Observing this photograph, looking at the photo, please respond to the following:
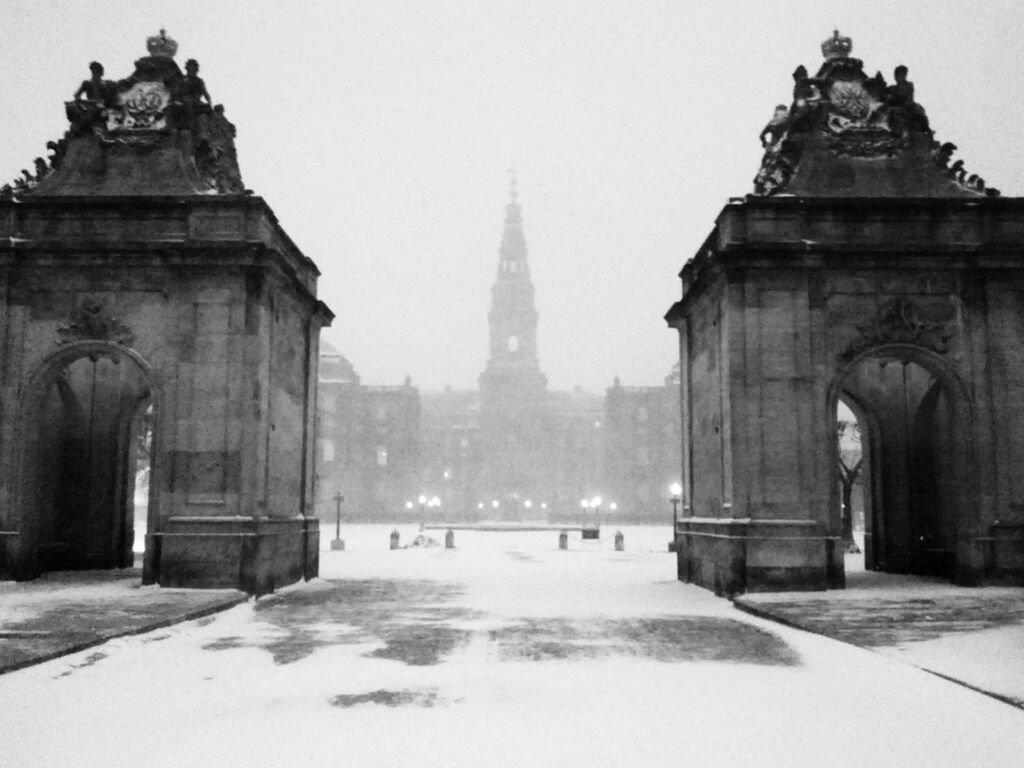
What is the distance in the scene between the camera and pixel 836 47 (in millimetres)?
21469

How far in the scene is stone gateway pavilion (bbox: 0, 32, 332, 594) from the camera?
18.6m

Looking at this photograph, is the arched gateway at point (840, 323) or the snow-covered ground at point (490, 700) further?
the arched gateway at point (840, 323)

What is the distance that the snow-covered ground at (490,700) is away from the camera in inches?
275

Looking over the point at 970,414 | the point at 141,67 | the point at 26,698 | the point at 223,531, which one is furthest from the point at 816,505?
the point at 141,67

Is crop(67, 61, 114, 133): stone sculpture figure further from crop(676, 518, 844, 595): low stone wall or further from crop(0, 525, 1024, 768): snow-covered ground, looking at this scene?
crop(676, 518, 844, 595): low stone wall

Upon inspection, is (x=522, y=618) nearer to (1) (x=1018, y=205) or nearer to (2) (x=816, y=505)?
(2) (x=816, y=505)

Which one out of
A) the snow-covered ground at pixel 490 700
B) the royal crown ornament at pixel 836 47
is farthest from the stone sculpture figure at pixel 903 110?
the snow-covered ground at pixel 490 700

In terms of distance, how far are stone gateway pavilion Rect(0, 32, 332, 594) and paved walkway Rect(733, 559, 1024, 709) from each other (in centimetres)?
1019

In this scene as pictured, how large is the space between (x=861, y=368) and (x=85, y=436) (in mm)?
19986

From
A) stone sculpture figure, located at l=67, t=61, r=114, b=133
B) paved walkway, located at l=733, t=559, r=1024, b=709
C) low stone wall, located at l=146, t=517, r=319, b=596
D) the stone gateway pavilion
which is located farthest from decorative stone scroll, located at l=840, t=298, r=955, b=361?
stone sculpture figure, located at l=67, t=61, r=114, b=133

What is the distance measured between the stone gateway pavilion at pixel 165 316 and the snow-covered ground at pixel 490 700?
4656 millimetres

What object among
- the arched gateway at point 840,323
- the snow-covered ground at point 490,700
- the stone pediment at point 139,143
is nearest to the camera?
the snow-covered ground at point 490,700

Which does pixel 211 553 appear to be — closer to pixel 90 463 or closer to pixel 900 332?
pixel 90 463

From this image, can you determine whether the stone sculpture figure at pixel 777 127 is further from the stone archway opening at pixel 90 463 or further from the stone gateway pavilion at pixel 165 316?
the stone archway opening at pixel 90 463
